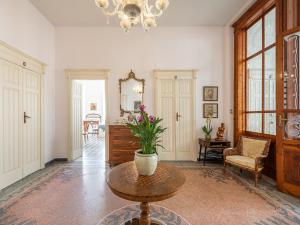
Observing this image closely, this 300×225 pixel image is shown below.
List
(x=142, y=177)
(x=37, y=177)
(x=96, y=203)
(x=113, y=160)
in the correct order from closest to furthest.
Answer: (x=142, y=177) → (x=96, y=203) → (x=37, y=177) → (x=113, y=160)

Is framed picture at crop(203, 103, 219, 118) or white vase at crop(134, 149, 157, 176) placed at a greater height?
framed picture at crop(203, 103, 219, 118)

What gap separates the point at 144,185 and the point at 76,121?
417 centimetres

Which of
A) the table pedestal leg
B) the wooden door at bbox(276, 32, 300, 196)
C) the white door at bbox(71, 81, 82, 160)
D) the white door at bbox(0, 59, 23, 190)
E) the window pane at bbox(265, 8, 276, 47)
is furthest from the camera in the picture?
the white door at bbox(71, 81, 82, 160)

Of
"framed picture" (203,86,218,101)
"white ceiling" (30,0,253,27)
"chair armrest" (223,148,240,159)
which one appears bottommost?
"chair armrest" (223,148,240,159)

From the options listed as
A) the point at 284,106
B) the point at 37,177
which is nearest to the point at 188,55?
the point at 284,106

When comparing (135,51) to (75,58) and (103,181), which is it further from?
(103,181)

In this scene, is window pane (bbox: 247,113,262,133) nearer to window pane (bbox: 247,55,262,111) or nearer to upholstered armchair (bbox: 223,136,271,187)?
window pane (bbox: 247,55,262,111)

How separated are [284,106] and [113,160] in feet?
12.0

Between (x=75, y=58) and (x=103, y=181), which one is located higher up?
(x=75, y=58)

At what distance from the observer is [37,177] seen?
3668 mm

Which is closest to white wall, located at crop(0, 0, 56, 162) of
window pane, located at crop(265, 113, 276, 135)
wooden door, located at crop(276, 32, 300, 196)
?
wooden door, located at crop(276, 32, 300, 196)

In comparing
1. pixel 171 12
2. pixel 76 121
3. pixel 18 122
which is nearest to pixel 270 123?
pixel 171 12

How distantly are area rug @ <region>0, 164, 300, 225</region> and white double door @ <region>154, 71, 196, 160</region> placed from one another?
4.58 feet

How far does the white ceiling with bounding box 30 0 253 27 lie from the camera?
3.94 m
